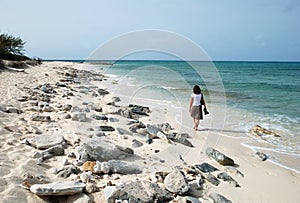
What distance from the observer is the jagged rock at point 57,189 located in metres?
2.78

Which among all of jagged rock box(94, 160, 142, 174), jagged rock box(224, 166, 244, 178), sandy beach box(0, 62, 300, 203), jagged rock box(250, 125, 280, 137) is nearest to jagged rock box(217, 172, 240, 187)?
sandy beach box(0, 62, 300, 203)

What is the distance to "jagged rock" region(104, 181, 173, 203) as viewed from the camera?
9.64 ft

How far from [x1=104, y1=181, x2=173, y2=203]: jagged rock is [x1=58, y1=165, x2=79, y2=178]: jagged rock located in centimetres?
72

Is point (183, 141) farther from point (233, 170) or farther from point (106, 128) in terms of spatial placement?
point (106, 128)

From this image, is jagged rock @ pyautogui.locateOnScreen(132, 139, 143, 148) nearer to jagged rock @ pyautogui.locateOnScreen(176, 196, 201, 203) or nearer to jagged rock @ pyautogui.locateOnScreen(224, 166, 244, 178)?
jagged rock @ pyautogui.locateOnScreen(224, 166, 244, 178)

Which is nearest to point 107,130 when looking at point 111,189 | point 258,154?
point 111,189

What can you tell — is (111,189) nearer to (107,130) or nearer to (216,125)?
(107,130)

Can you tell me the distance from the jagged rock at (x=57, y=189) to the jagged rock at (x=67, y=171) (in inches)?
20.0

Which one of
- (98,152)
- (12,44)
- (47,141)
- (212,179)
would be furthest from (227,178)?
(12,44)

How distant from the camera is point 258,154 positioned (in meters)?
5.57

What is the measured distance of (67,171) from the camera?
3.51 metres

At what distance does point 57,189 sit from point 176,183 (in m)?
1.59

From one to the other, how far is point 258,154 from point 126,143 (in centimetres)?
309

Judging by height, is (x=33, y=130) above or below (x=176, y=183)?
below
